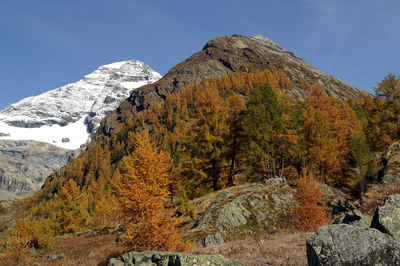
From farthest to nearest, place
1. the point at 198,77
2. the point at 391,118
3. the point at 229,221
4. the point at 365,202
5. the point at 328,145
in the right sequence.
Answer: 1. the point at 198,77
2. the point at 391,118
3. the point at 328,145
4. the point at 229,221
5. the point at 365,202

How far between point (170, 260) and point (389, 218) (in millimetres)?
5681

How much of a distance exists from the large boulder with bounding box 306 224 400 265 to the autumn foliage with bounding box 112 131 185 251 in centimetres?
949

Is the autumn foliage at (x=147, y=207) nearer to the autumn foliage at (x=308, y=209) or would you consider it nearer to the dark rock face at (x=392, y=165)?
the autumn foliage at (x=308, y=209)

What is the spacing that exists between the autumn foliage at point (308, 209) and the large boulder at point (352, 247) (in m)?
13.6

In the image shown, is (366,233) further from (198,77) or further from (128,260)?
(198,77)

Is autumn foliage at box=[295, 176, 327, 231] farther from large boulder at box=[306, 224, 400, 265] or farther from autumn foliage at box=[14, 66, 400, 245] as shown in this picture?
large boulder at box=[306, 224, 400, 265]

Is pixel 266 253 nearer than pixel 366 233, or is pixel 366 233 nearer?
pixel 366 233

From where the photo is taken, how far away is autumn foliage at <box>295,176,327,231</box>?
1730 cm

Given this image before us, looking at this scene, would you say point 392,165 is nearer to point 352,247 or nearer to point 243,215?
point 243,215

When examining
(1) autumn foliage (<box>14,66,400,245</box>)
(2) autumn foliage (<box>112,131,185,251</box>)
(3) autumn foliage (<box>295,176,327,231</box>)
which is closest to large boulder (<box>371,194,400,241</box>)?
(2) autumn foliage (<box>112,131,185,251</box>)

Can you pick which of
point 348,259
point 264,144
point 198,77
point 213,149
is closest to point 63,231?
point 213,149

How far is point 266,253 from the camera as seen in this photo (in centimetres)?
938

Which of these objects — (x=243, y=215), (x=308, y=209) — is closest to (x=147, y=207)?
(x=243, y=215)

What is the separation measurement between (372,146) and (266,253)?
46.2 metres
